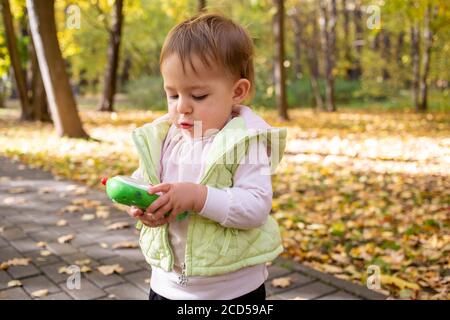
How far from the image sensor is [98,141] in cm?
1072

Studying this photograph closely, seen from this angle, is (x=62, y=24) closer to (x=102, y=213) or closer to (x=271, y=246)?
(x=102, y=213)

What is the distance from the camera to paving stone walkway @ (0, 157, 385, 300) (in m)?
3.52

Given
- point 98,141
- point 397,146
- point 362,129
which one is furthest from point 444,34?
point 98,141

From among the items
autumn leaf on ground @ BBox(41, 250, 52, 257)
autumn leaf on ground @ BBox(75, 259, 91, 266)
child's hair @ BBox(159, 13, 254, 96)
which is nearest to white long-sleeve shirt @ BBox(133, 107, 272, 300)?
child's hair @ BBox(159, 13, 254, 96)

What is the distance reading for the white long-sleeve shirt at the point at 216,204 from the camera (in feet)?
5.29

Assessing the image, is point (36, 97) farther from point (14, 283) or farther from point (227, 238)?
point (227, 238)

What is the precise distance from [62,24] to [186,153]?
28.1m

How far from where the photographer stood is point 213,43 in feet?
5.27

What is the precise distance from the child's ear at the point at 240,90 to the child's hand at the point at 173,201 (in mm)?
364

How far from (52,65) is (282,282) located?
8243mm

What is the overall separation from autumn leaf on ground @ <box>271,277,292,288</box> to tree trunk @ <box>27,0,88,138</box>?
26.5ft

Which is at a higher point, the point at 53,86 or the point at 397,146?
the point at 53,86

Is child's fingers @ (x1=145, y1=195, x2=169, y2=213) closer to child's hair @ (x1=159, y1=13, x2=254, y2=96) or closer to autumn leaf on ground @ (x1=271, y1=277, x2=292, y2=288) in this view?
child's hair @ (x1=159, y1=13, x2=254, y2=96)

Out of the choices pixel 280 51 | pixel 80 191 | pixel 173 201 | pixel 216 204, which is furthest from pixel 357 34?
pixel 173 201
